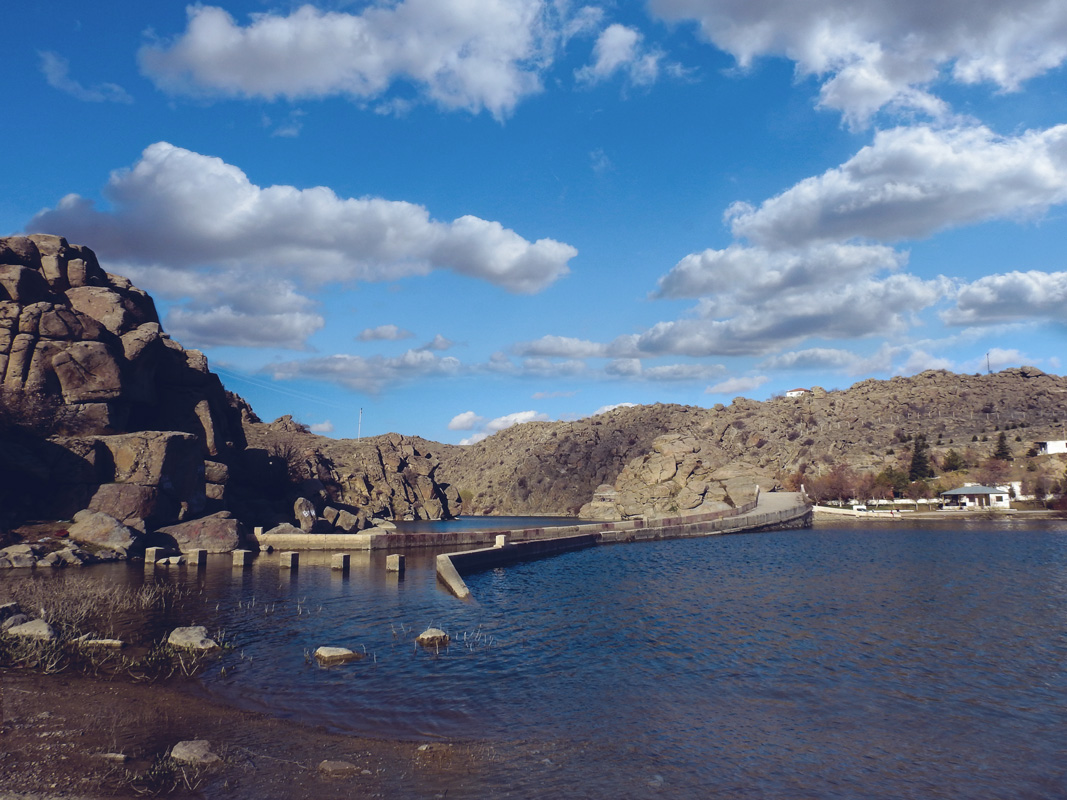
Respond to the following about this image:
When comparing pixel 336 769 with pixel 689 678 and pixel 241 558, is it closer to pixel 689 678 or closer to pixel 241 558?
pixel 689 678

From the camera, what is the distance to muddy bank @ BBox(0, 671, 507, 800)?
974 centimetres

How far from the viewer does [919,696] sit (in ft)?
53.1

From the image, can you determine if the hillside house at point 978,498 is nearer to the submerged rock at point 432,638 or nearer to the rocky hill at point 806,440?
the rocky hill at point 806,440

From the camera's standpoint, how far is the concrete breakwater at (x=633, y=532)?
39800mm

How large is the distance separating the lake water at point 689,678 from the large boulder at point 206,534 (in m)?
10.0

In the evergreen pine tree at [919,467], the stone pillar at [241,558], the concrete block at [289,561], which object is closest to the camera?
the concrete block at [289,561]

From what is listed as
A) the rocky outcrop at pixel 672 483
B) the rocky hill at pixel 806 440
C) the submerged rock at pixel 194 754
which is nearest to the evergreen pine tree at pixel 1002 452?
the rocky hill at pixel 806 440

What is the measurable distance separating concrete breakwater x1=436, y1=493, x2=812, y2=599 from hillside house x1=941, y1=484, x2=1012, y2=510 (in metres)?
21.2

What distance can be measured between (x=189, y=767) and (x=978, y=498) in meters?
114

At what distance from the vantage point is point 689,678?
688 inches

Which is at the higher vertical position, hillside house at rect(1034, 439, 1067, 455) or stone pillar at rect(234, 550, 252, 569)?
hillside house at rect(1034, 439, 1067, 455)

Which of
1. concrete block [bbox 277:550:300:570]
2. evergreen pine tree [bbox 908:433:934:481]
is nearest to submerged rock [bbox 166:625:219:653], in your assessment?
concrete block [bbox 277:550:300:570]

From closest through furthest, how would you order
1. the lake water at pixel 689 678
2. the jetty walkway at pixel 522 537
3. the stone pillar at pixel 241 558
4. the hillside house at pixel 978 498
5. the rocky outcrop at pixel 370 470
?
1. the lake water at pixel 689 678
2. the stone pillar at pixel 241 558
3. the jetty walkway at pixel 522 537
4. the hillside house at pixel 978 498
5. the rocky outcrop at pixel 370 470

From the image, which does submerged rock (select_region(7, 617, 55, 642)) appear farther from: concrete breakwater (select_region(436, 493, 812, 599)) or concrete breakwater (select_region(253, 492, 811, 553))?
concrete breakwater (select_region(253, 492, 811, 553))
